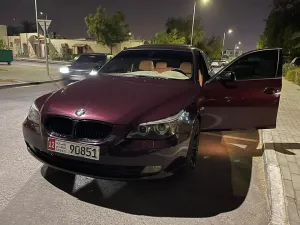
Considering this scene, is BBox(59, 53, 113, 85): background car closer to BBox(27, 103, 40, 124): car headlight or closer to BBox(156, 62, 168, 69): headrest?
BBox(156, 62, 168, 69): headrest

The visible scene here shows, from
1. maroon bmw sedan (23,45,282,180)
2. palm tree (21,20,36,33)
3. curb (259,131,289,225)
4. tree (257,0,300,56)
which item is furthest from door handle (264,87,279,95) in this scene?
palm tree (21,20,36,33)

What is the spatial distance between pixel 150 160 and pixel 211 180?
50.5 inches

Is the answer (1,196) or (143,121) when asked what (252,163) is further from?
(1,196)

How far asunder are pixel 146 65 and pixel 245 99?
166cm

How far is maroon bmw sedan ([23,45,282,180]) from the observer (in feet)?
8.57

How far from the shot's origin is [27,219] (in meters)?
2.57

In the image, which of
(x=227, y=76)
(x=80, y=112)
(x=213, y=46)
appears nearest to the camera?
(x=80, y=112)

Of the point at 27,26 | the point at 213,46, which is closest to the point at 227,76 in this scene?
the point at 213,46

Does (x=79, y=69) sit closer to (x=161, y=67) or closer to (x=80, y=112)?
(x=161, y=67)

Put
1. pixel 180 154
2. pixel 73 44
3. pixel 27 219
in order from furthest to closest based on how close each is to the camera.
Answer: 1. pixel 73 44
2. pixel 180 154
3. pixel 27 219

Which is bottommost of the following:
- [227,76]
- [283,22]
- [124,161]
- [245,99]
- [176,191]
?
[176,191]

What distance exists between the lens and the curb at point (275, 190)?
8.90ft

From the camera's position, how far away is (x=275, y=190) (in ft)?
10.4

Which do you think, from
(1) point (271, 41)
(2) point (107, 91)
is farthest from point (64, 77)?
(1) point (271, 41)
